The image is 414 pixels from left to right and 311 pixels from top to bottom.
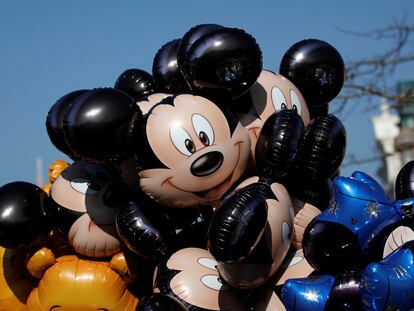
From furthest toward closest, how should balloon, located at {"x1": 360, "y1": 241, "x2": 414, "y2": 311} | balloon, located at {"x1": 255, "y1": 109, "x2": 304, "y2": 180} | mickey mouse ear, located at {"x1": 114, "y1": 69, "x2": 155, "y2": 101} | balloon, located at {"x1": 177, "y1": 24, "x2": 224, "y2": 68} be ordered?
mickey mouse ear, located at {"x1": 114, "y1": 69, "x2": 155, "y2": 101}, balloon, located at {"x1": 177, "y1": 24, "x2": 224, "y2": 68}, balloon, located at {"x1": 255, "y1": 109, "x2": 304, "y2": 180}, balloon, located at {"x1": 360, "y1": 241, "x2": 414, "y2": 311}

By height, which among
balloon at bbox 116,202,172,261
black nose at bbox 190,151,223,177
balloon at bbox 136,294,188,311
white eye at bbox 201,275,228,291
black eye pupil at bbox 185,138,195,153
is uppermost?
black eye pupil at bbox 185,138,195,153

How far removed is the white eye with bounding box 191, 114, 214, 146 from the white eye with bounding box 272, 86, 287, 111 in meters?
0.56

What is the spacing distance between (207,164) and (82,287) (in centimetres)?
109

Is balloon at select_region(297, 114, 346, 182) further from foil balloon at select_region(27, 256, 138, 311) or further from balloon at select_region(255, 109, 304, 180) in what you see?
foil balloon at select_region(27, 256, 138, 311)

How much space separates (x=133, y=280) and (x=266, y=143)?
1.18m

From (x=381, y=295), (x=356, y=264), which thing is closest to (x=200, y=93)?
(x=356, y=264)

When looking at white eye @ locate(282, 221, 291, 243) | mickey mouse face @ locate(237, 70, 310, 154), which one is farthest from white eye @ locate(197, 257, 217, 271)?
mickey mouse face @ locate(237, 70, 310, 154)


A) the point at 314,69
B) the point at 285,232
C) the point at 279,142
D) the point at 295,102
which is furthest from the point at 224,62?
the point at 285,232

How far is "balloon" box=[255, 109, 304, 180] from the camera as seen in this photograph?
12.8 ft

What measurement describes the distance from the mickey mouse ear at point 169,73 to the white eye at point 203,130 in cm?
63

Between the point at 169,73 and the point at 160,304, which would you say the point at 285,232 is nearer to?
the point at 160,304

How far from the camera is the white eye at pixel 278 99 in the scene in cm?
431

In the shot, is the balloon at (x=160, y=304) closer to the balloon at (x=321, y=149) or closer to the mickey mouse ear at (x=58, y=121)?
the balloon at (x=321, y=149)

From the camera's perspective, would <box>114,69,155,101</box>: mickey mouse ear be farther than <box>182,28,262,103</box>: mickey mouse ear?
Yes
